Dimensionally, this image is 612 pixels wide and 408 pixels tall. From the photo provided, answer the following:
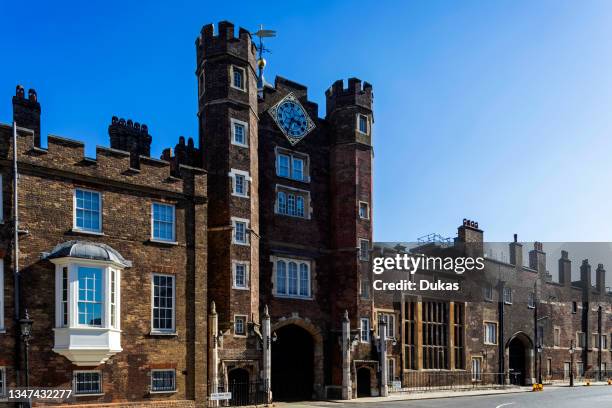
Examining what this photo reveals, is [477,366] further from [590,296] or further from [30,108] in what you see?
[30,108]

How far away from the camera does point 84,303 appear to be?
2686 cm

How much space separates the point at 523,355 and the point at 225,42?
140 ft

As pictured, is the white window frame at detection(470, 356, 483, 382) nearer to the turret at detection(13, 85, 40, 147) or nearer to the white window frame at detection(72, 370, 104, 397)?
the white window frame at detection(72, 370, 104, 397)

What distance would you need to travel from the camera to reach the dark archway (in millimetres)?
61094

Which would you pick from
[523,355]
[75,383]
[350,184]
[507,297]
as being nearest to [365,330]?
[350,184]

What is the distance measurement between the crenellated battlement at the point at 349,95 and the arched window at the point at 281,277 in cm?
1067

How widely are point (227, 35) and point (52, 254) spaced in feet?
50.7

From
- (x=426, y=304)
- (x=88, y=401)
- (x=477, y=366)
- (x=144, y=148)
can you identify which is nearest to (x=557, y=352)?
(x=477, y=366)

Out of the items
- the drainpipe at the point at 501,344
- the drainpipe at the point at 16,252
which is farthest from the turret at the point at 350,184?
the drainpipe at the point at 501,344

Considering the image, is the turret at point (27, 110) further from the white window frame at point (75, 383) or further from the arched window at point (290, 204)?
the arched window at point (290, 204)

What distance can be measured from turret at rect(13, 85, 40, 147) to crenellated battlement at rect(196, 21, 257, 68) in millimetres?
9222

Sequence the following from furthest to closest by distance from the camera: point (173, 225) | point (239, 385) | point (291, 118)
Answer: point (291, 118)
point (239, 385)
point (173, 225)

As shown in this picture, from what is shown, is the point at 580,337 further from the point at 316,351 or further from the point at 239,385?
the point at 239,385

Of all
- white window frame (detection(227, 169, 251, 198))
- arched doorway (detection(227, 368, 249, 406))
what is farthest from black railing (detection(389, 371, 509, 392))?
white window frame (detection(227, 169, 251, 198))
